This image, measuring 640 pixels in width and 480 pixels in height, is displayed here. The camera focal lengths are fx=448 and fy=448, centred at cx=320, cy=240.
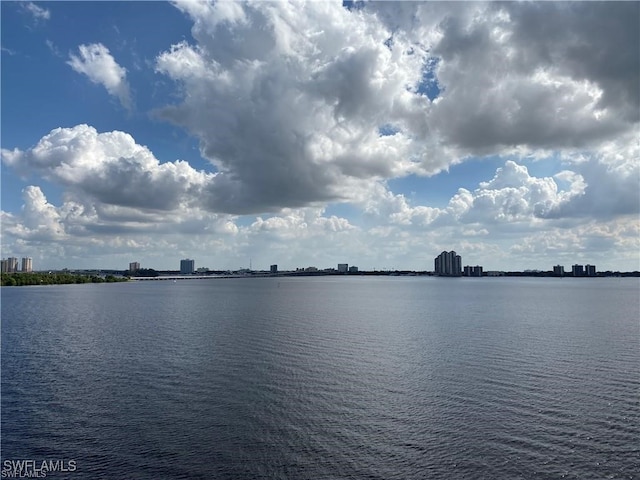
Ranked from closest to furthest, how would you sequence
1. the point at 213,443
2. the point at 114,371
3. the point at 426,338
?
the point at 213,443 → the point at 114,371 → the point at 426,338

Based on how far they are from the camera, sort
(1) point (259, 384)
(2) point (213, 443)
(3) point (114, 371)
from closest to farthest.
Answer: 1. (2) point (213, 443)
2. (1) point (259, 384)
3. (3) point (114, 371)

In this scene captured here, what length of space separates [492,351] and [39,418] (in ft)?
183

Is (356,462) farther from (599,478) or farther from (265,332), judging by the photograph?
(265,332)

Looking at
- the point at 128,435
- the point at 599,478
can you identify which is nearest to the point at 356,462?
the point at 599,478

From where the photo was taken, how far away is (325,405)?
41.3 meters

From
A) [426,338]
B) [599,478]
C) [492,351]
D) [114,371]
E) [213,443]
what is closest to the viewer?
[599,478]

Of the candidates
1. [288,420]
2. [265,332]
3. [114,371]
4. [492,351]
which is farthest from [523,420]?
[265,332]

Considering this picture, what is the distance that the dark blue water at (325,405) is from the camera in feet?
99.6

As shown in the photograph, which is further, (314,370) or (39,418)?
(314,370)

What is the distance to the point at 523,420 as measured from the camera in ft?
121

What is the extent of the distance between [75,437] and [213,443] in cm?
1084

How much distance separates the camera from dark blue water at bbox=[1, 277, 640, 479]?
99.6 feet

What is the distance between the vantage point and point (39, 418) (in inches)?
1495

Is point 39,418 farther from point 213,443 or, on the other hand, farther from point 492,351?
point 492,351
